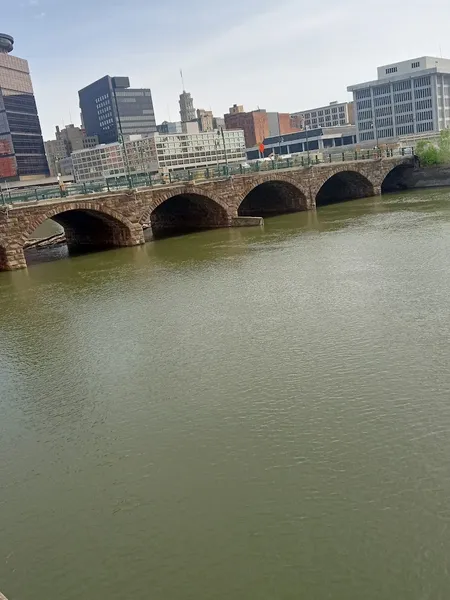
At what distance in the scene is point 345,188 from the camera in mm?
67125

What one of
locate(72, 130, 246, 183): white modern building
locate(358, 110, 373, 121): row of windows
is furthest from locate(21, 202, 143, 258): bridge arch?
locate(72, 130, 246, 183): white modern building

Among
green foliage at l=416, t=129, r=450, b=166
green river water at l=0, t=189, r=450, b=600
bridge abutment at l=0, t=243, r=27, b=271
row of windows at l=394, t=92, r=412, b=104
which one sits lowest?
green river water at l=0, t=189, r=450, b=600

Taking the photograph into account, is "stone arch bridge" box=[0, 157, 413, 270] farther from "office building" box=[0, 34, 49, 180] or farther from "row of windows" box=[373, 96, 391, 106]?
"office building" box=[0, 34, 49, 180]

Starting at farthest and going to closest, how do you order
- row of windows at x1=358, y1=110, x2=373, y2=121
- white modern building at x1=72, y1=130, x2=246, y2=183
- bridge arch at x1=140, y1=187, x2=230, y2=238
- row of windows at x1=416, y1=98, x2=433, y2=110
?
white modern building at x1=72, y1=130, x2=246, y2=183 → row of windows at x1=358, y1=110, x2=373, y2=121 → row of windows at x1=416, y1=98, x2=433, y2=110 → bridge arch at x1=140, y1=187, x2=230, y2=238

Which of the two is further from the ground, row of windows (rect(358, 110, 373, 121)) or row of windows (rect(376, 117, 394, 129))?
row of windows (rect(358, 110, 373, 121))

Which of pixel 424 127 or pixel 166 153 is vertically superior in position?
pixel 166 153

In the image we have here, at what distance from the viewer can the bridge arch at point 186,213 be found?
4621 centimetres

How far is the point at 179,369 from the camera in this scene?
1683 cm

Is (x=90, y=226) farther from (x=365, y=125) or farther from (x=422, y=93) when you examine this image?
(x=365, y=125)

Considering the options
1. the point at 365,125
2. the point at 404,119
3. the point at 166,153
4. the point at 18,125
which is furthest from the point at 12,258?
the point at 18,125

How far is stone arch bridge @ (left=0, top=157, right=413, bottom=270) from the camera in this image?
125 ft

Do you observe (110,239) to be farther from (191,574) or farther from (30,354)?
(191,574)

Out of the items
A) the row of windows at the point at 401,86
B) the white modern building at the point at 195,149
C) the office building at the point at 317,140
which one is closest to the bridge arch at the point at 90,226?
the office building at the point at 317,140

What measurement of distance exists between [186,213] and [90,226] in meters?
10.1
